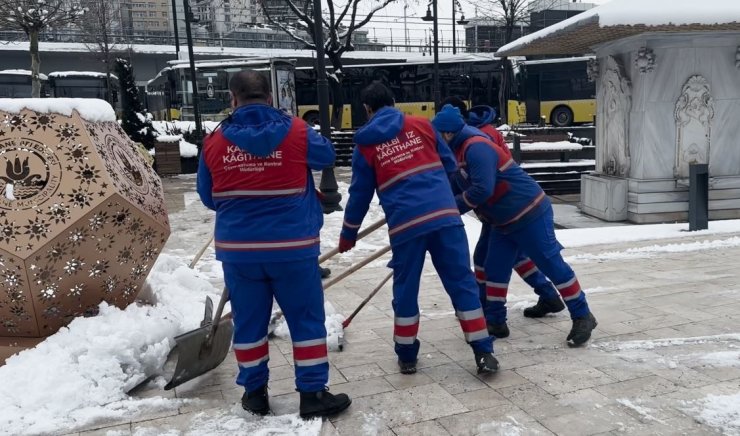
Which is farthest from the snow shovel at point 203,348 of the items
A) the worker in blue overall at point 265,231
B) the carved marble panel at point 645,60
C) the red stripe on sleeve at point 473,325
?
the carved marble panel at point 645,60

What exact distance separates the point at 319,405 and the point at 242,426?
0.41 meters

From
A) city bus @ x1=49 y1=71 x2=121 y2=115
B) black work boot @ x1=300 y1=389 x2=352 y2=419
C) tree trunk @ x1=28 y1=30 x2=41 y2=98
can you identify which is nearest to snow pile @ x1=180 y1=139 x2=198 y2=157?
tree trunk @ x1=28 y1=30 x2=41 y2=98

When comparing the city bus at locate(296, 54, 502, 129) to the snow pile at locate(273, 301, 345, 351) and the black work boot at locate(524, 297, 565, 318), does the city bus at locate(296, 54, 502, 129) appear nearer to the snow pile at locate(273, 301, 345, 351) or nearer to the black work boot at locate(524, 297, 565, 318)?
the black work boot at locate(524, 297, 565, 318)

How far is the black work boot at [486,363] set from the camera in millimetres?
3807

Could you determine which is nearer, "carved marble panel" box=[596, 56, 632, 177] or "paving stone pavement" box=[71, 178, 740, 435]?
"paving stone pavement" box=[71, 178, 740, 435]

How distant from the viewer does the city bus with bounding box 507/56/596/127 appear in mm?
25281

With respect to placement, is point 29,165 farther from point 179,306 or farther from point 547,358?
point 547,358

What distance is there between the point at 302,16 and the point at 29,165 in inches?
750

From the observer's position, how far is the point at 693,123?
29.8 ft

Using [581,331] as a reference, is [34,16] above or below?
above

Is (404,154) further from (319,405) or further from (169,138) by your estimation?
(169,138)

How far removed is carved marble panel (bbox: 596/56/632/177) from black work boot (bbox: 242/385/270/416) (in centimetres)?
754

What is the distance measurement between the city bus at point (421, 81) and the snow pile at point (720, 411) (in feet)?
71.4

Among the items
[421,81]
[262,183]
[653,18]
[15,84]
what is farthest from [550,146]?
[15,84]
